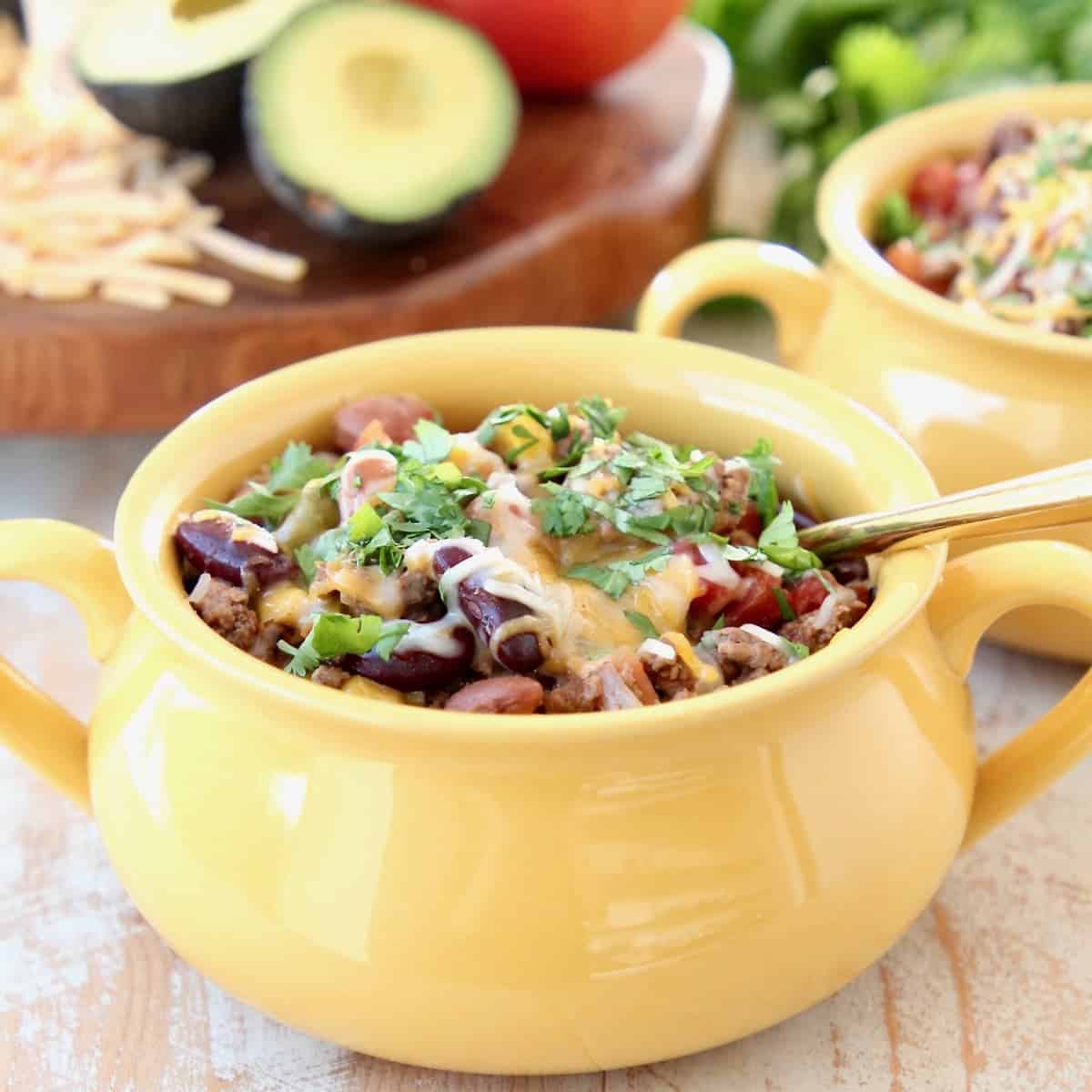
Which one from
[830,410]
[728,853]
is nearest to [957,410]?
[830,410]

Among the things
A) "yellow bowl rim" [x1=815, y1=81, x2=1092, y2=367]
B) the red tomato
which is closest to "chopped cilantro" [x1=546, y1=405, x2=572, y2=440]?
"yellow bowl rim" [x1=815, y1=81, x2=1092, y2=367]

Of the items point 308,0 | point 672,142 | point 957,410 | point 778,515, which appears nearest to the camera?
point 778,515

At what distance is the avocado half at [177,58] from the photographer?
250 centimetres

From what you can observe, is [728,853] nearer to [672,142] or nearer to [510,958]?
[510,958]

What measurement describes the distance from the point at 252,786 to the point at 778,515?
22.0 inches

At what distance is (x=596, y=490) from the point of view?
1.48 metres

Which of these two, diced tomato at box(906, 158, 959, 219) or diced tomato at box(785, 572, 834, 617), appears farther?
diced tomato at box(906, 158, 959, 219)

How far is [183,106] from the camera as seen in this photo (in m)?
2.53

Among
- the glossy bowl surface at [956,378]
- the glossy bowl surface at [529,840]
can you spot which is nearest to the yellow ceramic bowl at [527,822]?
the glossy bowl surface at [529,840]

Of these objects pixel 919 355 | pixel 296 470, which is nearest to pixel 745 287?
pixel 919 355

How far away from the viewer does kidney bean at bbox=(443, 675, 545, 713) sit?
1.28 m

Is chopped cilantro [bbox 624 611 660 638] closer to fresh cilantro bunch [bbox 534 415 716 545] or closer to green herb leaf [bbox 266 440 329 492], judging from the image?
fresh cilantro bunch [bbox 534 415 716 545]

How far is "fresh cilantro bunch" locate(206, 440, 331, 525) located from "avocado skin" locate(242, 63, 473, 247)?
2.65 feet

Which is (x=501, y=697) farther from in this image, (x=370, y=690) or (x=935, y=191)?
(x=935, y=191)
